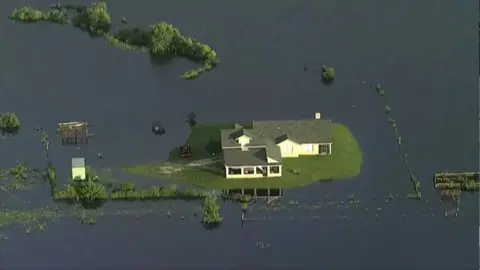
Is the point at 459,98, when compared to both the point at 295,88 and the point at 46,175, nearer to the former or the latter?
the point at 295,88

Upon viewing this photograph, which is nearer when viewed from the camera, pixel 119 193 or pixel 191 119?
pixel 119 193

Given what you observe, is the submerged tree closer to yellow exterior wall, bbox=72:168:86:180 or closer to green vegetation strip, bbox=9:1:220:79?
green vegetation strip, bbox=9:1:220:79

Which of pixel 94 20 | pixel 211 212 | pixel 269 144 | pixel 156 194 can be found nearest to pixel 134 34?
pixel 94 20

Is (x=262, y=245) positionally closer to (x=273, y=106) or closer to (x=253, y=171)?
(x=253, y=171)

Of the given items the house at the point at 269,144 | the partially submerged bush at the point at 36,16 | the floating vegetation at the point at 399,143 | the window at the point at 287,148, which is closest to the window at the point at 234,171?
the house at the point at 269,144

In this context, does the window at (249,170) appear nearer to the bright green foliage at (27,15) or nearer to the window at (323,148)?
the window at (323,148)
